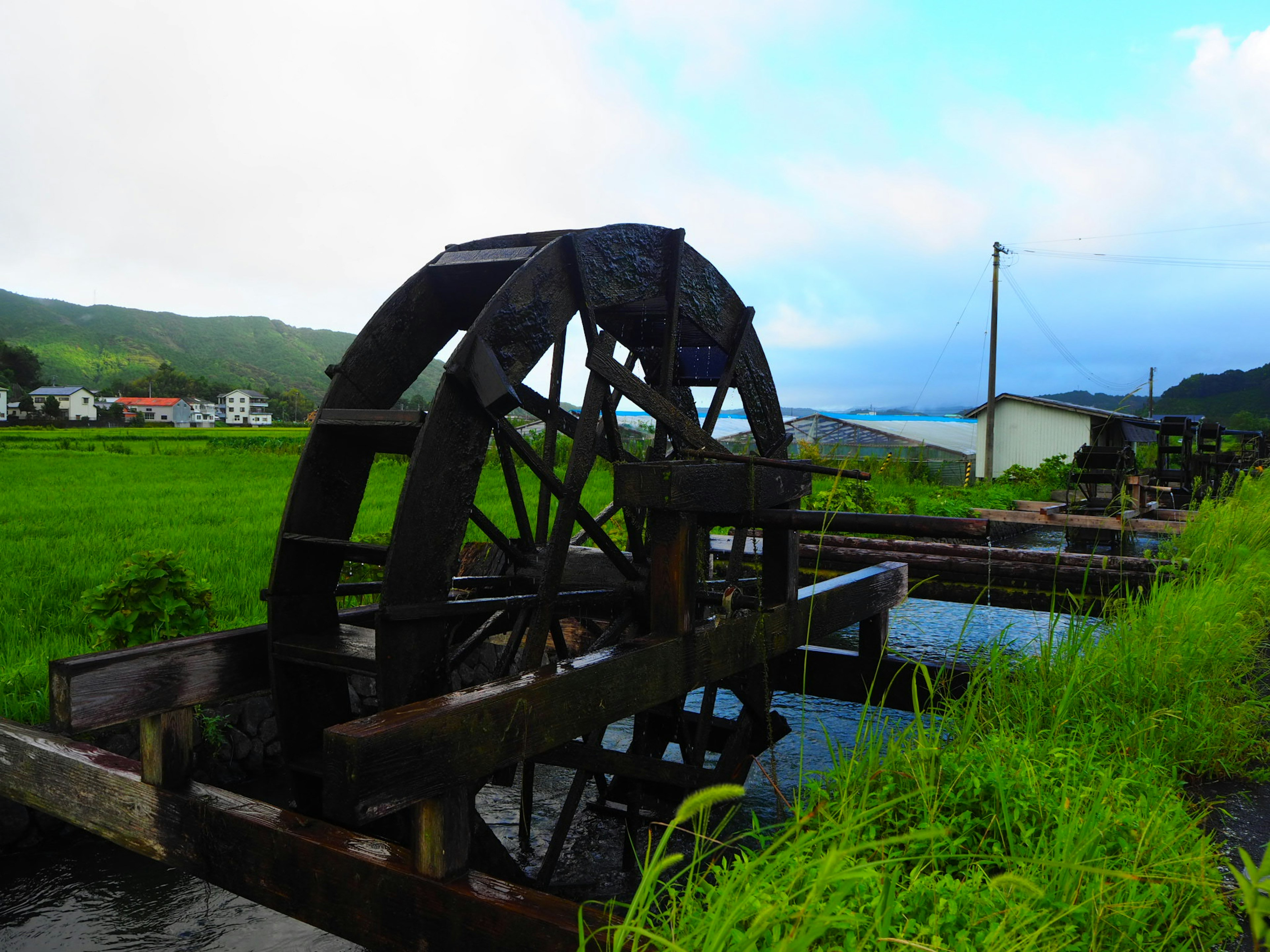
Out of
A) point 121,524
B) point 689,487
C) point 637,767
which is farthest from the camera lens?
point 121,524

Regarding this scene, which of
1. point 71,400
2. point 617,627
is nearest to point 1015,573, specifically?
point 617,627

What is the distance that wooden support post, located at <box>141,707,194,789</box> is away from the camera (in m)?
2.83

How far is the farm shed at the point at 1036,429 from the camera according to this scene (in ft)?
89.0

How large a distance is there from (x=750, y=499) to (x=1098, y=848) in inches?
70.9

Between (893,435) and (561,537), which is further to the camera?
(893,435)

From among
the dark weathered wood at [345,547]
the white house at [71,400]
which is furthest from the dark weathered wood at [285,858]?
the white house at [71,400]

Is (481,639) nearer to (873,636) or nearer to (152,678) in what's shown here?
(152,678)

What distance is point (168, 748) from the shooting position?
293 cm

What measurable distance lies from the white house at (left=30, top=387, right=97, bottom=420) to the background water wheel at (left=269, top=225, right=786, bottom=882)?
52.4 m

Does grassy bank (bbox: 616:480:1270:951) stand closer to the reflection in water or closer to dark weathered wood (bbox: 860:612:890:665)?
the reflection in water

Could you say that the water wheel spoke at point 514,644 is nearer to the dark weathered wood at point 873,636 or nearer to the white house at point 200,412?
the dark weathered wood at point 873,636

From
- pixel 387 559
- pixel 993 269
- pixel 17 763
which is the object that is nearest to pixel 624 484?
pixel 387 559

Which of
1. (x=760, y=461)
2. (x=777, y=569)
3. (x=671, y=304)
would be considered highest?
(x=671, y=304)

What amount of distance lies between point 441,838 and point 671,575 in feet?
4.39
